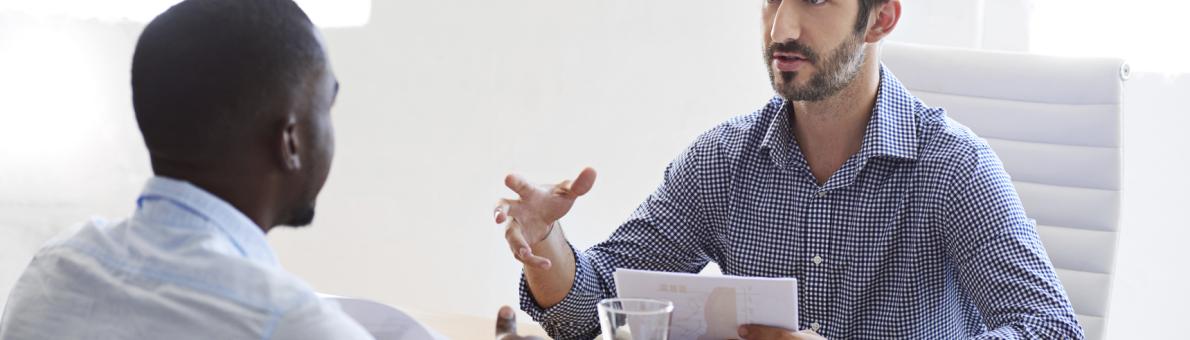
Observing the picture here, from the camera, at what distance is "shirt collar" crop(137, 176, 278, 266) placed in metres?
0.81

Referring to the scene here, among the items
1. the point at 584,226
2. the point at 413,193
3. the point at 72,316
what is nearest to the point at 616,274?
the point at 72,316

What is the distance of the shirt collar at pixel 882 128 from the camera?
174cm

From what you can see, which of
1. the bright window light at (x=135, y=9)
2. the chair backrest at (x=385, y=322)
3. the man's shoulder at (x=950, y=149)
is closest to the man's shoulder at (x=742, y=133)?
the man's shoulder at (x=950, y=149)

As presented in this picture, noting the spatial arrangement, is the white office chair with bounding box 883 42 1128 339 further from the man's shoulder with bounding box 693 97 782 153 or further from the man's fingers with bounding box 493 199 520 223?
the man's fingers with bounding box 493 199 520 223

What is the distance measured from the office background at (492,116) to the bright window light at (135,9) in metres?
0.01

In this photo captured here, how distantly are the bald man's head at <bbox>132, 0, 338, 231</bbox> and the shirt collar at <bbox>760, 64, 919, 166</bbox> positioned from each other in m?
1.04

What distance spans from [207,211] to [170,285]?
0.08 metres

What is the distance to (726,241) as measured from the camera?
190 centimetres

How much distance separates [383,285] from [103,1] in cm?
117

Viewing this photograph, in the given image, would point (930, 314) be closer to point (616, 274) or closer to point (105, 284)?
point (616, 274)

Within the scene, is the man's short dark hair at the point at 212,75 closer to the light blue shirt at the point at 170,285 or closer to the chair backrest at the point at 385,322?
the light blue shirt at the point at 170,285

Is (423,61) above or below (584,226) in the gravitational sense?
above

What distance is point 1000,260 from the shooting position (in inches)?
63.2

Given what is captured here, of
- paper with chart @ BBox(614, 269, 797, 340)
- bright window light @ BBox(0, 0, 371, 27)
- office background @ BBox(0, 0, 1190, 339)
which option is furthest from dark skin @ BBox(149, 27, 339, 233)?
bright window light @ BBox(0, 0, 371, 27)
